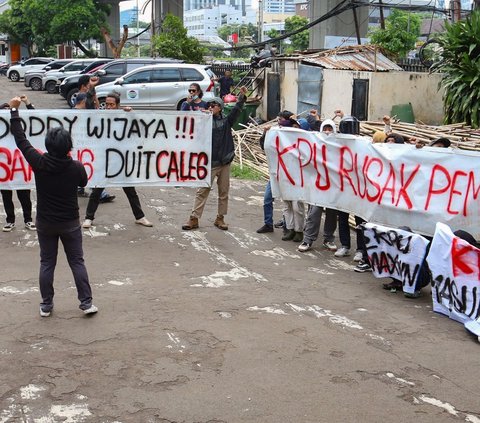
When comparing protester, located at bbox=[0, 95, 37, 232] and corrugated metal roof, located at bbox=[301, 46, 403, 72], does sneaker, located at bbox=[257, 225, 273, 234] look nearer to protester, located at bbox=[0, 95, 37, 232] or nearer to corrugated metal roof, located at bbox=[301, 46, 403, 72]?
protester, located at bbox=[0, 95, 37, 232]

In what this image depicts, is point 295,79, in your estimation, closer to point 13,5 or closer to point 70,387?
point 70,387

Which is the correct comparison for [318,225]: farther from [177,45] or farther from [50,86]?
[50,86]

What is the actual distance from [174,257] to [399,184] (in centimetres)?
287

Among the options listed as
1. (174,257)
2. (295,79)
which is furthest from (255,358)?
(295,79)

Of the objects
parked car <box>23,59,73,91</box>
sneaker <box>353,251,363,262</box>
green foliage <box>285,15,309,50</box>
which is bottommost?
sneaker <box>353,251,363,262</box>

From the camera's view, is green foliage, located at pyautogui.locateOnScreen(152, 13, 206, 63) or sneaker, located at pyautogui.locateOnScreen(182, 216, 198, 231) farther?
green foliage, located at pyautogui.locateOnScreen(152, 13, 206, 63)

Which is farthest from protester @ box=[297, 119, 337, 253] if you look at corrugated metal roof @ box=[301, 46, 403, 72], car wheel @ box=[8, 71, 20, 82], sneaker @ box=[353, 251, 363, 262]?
car wheel @ box=[8, 71, 20, 82]

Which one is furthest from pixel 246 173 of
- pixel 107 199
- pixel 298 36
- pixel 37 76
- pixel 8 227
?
pixel 298 36

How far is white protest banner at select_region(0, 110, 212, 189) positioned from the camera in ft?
33.4

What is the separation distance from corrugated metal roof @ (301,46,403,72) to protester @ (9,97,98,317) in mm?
15428

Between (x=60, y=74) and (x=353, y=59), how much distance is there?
66.5ft

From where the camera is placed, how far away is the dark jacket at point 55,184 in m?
6.64

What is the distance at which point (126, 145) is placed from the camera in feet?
34.6

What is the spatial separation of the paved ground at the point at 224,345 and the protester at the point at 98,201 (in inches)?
39.3
